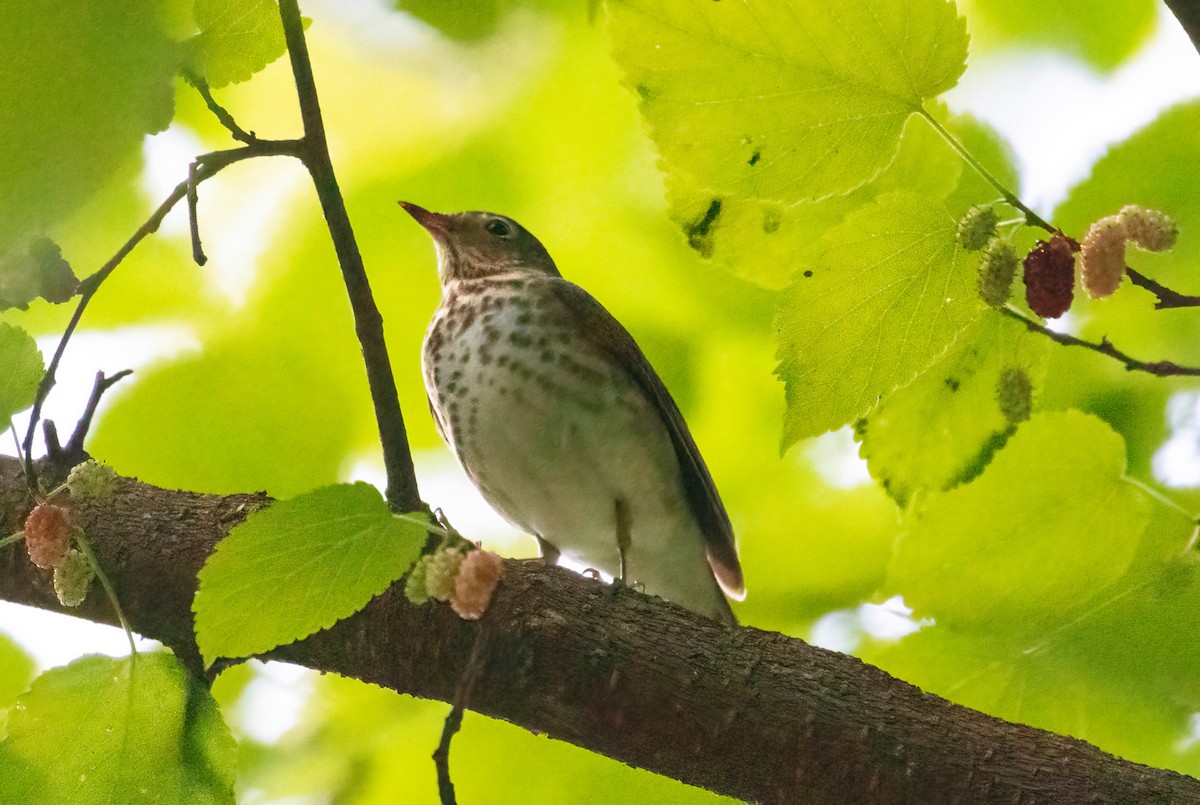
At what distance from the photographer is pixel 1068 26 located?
102cm

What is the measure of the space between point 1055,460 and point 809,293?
0.27 m

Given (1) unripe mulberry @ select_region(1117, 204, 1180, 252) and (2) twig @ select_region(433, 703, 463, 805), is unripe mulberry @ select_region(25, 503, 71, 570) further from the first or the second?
(1) unripe mulberry @ select_region(1117, 204, 1180, 252)

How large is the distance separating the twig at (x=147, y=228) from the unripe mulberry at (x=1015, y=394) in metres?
0.48

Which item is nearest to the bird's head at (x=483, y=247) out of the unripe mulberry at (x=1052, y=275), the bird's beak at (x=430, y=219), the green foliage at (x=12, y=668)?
the bird's beak at (x=430, y=219)

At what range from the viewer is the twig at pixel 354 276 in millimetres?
706

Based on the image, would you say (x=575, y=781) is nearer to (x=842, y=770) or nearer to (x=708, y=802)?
(x=708, y=802)

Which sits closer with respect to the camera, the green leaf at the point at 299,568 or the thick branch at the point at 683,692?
the green leaf at the point at 299,568

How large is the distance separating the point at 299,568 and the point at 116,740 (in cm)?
24

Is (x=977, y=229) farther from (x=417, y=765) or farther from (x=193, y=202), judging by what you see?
(x=417, y=765)

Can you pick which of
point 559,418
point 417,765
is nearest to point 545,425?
point 559,418

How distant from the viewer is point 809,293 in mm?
654

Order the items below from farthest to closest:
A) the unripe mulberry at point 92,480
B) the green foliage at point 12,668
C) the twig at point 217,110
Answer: the green foliage at point 12,668 < the unripe mulberry at point 92,480 < the twig at point 217,110

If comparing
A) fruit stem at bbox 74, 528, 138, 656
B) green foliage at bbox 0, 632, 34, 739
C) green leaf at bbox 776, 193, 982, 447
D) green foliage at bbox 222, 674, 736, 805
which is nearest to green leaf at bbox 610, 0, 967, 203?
green leaf at bbox 776, 193, 982, 447

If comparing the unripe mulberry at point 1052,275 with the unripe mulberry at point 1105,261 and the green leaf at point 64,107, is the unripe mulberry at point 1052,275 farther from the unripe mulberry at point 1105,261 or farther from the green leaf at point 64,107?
the green leaf at point 64,107
